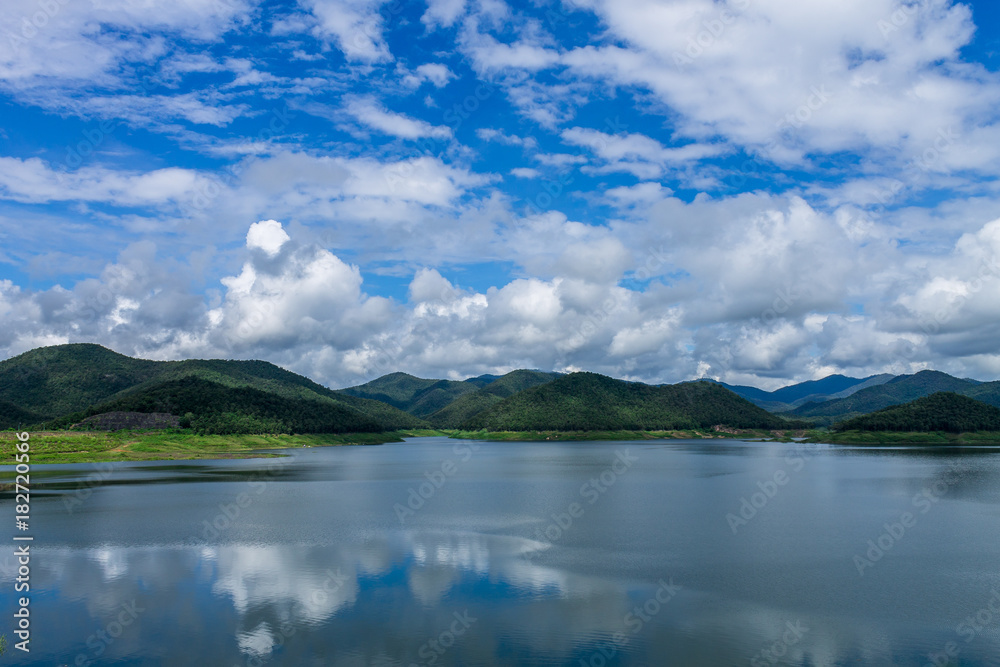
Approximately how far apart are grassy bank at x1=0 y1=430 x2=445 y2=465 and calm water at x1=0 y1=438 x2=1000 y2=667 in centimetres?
7361

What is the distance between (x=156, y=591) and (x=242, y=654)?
37.1 feet

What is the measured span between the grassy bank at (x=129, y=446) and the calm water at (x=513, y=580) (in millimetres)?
73614

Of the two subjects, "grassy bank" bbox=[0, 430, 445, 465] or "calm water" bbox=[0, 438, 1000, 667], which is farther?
"grassy bank" bbox=[0, 430, 445, 465]

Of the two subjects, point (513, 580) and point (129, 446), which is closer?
point (513, 580)

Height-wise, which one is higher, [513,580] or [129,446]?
[513,580]

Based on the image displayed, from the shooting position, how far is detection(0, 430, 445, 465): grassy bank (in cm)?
12862

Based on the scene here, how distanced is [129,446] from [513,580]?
14562 cm

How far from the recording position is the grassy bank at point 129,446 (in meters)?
129

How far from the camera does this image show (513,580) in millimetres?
34000

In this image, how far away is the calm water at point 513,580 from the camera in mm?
24281

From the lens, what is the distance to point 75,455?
12988cm

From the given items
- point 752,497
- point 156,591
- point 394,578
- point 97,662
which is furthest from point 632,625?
point 752,497

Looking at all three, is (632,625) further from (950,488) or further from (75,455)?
(75,455)

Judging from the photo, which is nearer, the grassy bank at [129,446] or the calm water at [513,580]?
the calm water at [513,580]
